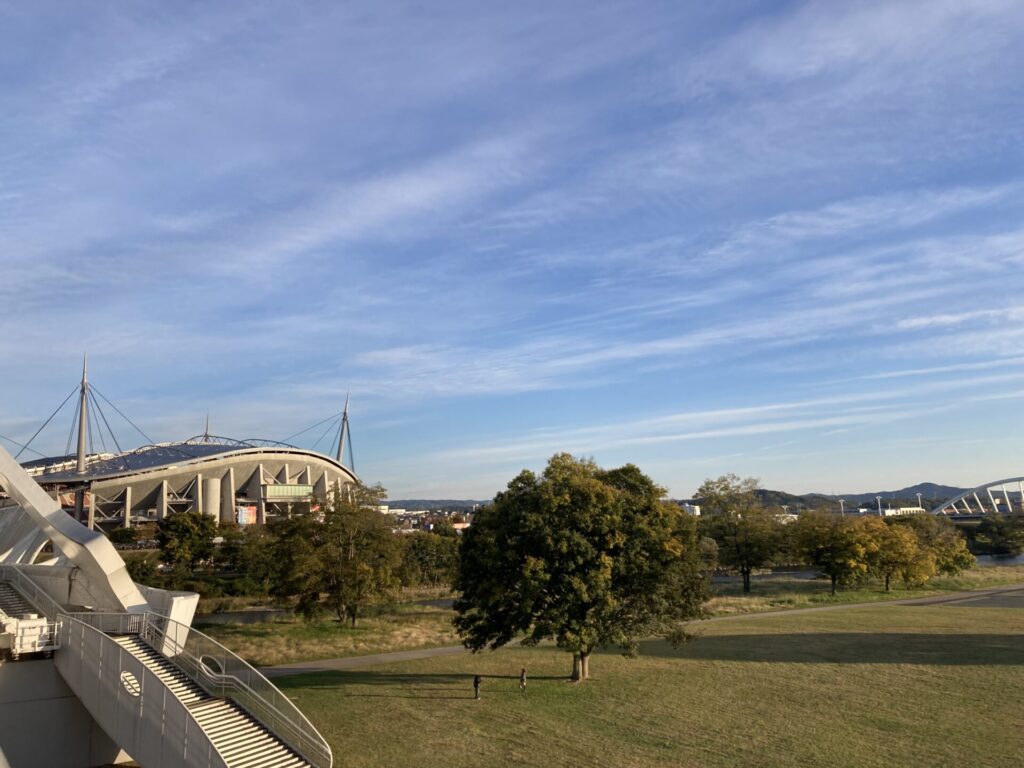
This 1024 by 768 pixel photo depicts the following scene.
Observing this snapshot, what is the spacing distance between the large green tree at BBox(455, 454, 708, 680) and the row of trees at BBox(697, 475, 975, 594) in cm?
3860

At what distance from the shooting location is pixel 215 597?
61250mm

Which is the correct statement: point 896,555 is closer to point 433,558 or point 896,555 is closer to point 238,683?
point 433,558

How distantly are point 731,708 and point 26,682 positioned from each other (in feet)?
71.2

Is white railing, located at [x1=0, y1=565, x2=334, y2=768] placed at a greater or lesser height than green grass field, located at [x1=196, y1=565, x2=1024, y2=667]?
greater

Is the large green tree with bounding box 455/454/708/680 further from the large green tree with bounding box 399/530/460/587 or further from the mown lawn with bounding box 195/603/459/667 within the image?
the large green tree with bounding box 399/530/460/587

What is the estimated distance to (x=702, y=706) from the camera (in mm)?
24734

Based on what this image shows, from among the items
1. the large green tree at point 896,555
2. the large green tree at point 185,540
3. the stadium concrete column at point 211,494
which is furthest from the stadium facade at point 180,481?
the large green tree at point 896,555

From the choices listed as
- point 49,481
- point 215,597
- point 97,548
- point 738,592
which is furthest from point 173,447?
point 97,548

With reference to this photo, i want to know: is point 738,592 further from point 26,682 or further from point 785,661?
point 26,682

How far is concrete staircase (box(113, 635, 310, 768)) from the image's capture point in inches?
688

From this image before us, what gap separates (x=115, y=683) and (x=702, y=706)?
1807 centimetres

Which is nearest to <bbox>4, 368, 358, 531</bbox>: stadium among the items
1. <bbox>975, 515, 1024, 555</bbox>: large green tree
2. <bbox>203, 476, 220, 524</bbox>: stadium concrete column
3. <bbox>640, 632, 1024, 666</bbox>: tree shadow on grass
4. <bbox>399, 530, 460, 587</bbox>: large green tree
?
<bbox>203, 476, 220, 524</bbox>: stadium concrete column

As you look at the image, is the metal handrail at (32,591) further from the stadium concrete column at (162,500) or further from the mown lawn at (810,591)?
the stadium concrete column at (162,500)

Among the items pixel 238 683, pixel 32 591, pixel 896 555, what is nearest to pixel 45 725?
pixel 32 591
